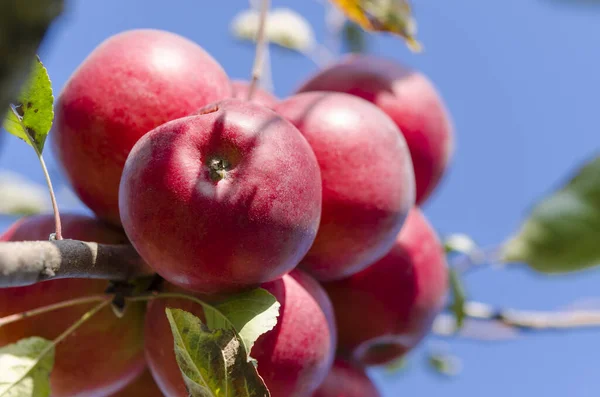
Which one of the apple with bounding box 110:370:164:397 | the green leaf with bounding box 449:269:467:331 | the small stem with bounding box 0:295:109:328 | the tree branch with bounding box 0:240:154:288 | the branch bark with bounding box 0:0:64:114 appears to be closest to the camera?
the branch bark with bounding box 0:0:64:114

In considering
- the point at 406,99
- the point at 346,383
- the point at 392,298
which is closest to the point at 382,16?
the point at 406,99

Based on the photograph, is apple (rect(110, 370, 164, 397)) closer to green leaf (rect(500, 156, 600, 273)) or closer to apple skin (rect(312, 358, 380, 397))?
apple skin (rect(312, 358, 380, 397))

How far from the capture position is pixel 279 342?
678mm

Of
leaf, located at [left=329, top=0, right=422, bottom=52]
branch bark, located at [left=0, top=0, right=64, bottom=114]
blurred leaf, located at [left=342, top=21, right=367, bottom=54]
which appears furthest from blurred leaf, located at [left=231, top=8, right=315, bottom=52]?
branch bark, located at [left=0, top=0, right=64, bottom=114]

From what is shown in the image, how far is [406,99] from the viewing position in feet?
3.14

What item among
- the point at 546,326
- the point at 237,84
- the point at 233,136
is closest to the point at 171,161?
the point at 233,136

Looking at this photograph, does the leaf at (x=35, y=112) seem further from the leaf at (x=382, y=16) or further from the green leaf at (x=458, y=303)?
the green leaf at (x=458, y=303)

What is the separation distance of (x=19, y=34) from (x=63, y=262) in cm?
33

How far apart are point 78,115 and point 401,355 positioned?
2.01ft

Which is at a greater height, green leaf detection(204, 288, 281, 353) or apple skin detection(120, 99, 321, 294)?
apple skin detection(120, 99, 321, 294)

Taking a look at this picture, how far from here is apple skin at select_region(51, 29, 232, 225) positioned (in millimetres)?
717

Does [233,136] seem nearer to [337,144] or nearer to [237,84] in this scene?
[337,144]

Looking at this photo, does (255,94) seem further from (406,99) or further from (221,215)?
(221,215)

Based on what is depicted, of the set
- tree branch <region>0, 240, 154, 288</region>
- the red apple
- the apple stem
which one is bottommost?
tree branch <region>0, 240, 154, 288</region>
